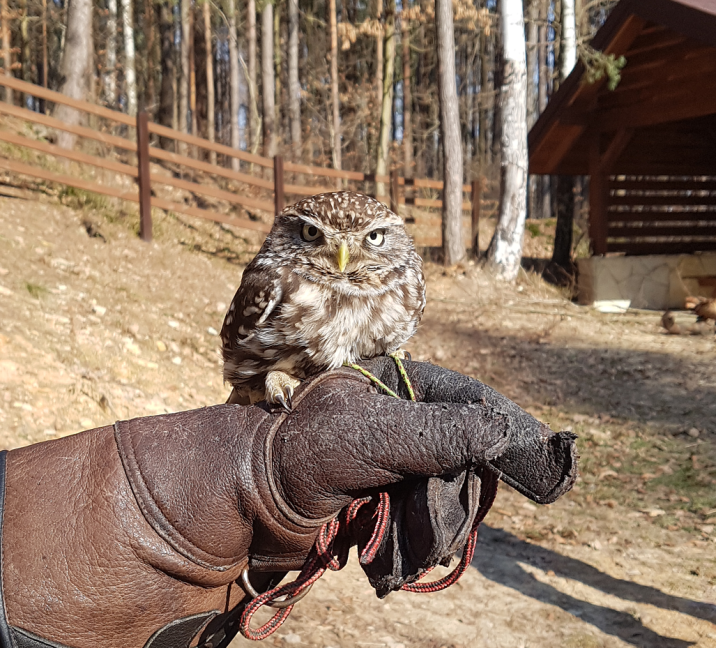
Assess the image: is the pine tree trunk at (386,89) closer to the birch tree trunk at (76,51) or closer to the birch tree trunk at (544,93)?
the birch tree trunk at (76,51)

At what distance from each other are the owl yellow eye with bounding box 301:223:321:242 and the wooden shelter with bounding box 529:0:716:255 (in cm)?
919

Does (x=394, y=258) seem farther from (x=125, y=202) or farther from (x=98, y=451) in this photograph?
(x=125, y=202)

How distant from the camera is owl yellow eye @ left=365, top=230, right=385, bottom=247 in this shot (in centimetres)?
285

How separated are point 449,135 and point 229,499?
40.1 ft

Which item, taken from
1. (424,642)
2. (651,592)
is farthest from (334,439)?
(651,592)

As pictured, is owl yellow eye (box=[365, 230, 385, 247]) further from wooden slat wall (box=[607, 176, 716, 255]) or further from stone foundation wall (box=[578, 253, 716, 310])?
wooden slat wall (box=[607, 176, 716, 255])

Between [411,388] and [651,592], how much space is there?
3.19 m

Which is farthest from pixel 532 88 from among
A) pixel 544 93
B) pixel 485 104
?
pixel 544 93

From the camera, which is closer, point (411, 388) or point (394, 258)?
point (411, 388)

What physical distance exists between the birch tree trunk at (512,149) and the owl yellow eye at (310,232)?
1055 centimetres

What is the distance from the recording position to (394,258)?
2908mm

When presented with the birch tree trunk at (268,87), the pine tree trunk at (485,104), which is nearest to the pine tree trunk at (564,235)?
the birch tree trunk at (268,87)

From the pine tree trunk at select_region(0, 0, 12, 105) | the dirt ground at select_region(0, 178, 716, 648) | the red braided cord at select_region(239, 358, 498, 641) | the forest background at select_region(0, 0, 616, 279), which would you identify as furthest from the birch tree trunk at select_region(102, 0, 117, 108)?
the red braided cord at select_region(239, 358, 498, 641)

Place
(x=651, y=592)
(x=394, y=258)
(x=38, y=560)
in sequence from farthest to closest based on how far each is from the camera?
(x=651, y=592) → (x=394, y=258) → (x=38, y=560)
